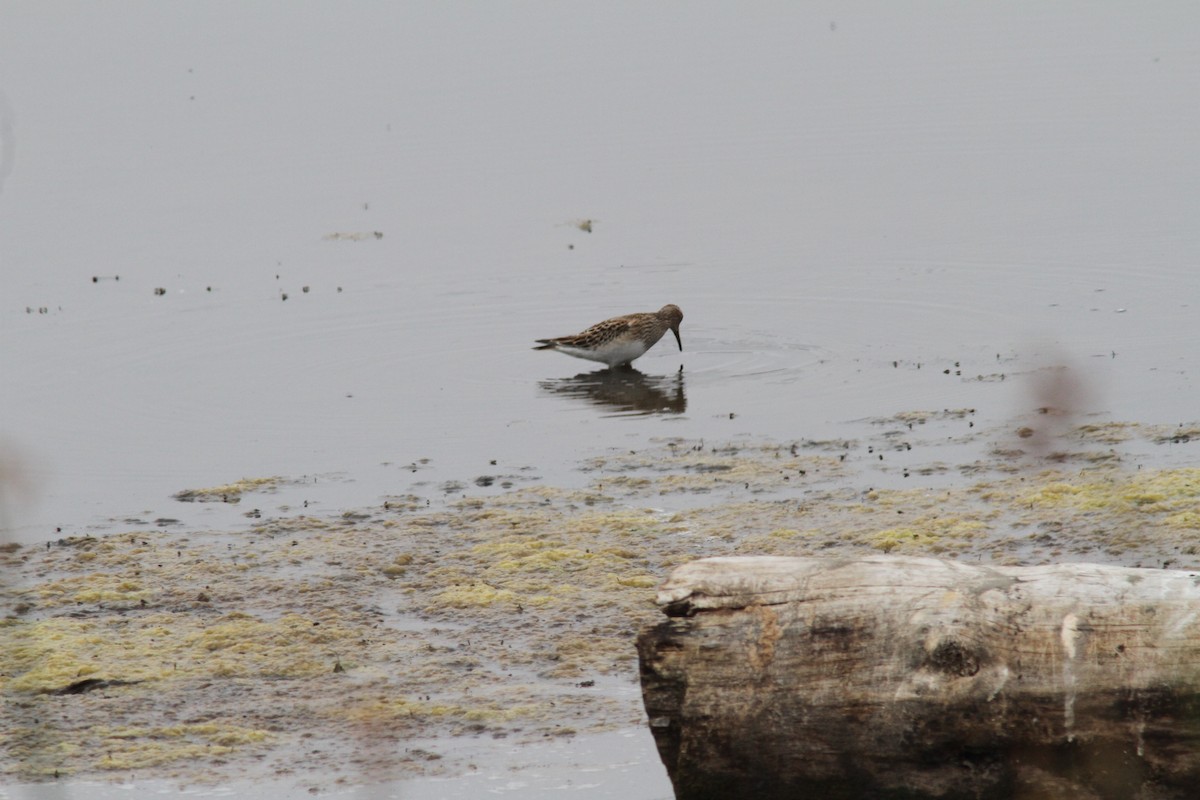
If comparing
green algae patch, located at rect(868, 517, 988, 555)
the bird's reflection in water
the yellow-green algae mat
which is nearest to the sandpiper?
the bird's reflection in water

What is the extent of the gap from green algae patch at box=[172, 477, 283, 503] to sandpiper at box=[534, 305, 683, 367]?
10.7 ft

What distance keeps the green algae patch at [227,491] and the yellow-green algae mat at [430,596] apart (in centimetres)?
71

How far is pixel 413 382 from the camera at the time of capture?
1294 centimetres

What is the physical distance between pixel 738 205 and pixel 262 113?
8.03m

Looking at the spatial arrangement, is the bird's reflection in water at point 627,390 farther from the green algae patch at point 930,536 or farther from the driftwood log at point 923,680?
the driftwood log at point 923,680

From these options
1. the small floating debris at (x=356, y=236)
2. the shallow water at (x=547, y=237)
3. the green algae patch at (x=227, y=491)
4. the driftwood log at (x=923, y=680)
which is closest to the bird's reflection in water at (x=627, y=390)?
the shallow water at (x=547, y=237)

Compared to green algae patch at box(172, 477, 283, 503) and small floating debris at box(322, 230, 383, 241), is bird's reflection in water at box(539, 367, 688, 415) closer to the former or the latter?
green algae patch at box(172, 477, 283, 503)

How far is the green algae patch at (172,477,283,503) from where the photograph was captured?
10.3m

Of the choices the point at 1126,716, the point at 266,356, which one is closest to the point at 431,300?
the point at 266,356

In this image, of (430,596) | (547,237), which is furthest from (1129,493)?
(547,237)

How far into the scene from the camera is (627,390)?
42.3ft

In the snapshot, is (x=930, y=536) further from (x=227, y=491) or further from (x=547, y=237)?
(x=547, y=237)

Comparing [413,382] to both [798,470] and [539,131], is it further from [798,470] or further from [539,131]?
[539,131]

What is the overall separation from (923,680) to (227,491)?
6.10m
